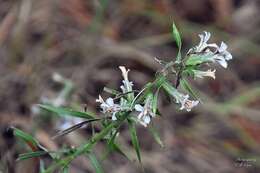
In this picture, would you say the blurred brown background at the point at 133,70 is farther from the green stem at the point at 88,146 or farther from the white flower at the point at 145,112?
the white flower at the point at 145,112

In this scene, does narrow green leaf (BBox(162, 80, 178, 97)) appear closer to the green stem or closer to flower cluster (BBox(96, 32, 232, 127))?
flower cluster (BBox(96, 32, 232, 127))

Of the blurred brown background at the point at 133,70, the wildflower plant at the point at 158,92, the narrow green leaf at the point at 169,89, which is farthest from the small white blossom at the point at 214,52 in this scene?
the blurred brown background at the point at 133,70

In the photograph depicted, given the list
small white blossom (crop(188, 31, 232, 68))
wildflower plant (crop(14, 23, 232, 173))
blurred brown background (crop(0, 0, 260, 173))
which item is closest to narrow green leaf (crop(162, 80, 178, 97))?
wildflower plant (crop(14, 23, 232, 173))

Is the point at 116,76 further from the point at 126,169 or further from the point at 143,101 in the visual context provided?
the point at 143,101

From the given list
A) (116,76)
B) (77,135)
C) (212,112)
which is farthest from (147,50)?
(77,135)

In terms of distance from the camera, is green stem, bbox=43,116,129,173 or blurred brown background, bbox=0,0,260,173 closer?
green stem, bbox=43,116,129,173

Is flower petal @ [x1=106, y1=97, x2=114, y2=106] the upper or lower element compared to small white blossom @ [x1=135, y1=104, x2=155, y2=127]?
upper

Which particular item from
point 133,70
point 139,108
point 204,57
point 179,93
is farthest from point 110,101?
point 133,70

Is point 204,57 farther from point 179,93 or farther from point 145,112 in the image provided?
point 145,112

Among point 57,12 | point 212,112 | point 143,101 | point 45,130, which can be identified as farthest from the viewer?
point 57,12
